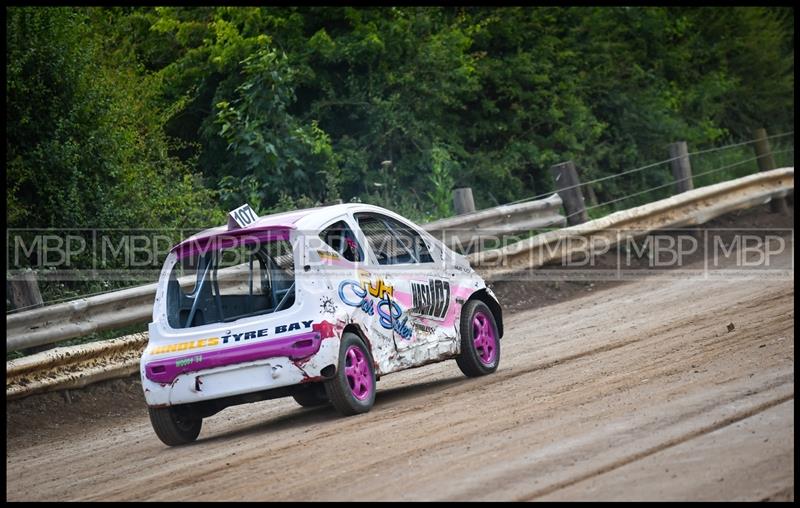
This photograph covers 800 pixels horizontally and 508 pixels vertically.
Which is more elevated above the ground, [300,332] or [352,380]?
[300,332]

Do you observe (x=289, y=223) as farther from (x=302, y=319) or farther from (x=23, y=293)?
(x=23, y=293)

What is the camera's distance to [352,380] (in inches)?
363

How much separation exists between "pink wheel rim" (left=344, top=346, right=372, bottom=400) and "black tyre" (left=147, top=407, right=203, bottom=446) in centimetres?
133

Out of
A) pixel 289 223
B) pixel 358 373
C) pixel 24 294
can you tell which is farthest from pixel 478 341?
pixel 24 294

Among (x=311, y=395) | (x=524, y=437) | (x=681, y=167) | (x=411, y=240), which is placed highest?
(x=681, y=167)

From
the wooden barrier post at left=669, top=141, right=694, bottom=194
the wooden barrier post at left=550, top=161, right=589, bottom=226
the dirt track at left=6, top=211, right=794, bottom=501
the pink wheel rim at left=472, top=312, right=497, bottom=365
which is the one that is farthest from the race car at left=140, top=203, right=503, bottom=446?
the wooden barrier post at left=669, top=141, right=694, bottom=194

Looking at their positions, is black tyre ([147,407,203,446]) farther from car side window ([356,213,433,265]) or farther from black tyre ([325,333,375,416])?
car side window ([356,213,433,265])

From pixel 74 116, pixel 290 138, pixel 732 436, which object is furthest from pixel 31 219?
pixel 732 436

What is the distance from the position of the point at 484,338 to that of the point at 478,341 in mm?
101

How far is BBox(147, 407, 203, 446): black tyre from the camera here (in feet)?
30.5

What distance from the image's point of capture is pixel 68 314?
11.8 metres

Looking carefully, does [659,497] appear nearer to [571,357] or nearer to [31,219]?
[571,357]

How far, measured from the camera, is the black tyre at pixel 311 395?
932 centimetres

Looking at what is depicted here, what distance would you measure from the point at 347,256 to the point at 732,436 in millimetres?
3810
